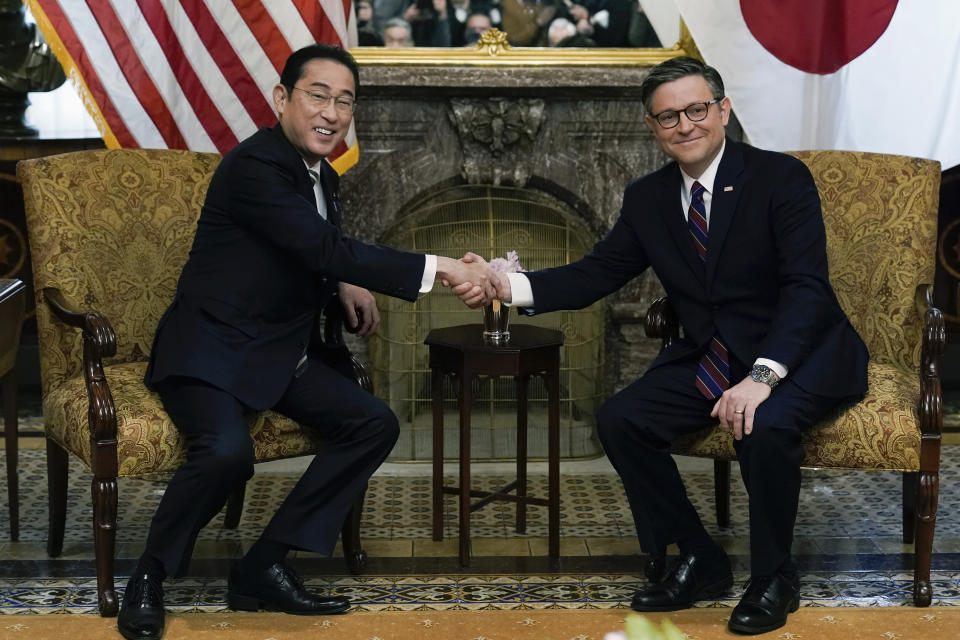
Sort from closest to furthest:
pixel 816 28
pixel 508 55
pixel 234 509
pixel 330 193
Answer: pixel 330 193
pixel 234 509
pixel 816 28
pixel 508 55

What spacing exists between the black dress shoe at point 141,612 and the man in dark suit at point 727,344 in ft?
4.20

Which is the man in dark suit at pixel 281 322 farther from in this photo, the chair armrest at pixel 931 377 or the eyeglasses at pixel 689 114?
the chair armrest at pixel 931 377

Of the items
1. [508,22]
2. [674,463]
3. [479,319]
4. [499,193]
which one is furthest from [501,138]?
[674,463]

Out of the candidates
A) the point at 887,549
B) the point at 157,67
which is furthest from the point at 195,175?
the point at 887,549

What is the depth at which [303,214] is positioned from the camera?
326 centimetres

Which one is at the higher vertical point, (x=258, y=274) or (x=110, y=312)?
(x=258, y=274)

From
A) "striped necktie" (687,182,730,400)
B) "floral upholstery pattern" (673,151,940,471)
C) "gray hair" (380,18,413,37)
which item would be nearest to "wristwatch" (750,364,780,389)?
"striped necktie" (687,182,730,400)

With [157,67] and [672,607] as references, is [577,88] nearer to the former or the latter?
[157,67]

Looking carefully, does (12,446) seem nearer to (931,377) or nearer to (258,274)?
(258,274)

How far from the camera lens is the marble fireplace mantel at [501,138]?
474cm

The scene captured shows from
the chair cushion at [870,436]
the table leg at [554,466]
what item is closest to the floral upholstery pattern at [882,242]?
Result: the chair cushion at [870,436]

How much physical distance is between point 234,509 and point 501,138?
1856mm

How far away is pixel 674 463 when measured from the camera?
3404 mm

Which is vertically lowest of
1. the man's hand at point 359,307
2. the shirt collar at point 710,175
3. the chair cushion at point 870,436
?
the chair cushion at point 870,436
